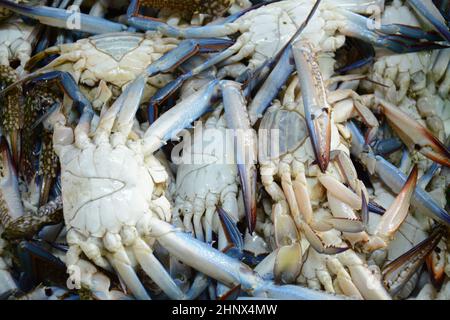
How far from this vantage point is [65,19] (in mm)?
3168

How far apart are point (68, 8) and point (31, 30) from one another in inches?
7.6

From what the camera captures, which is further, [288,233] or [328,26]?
[328,26]

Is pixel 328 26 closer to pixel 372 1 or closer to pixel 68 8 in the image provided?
pixel 372 1

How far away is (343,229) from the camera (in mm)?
2449

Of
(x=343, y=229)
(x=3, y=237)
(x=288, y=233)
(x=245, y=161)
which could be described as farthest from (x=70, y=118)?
(x=343, y=229)

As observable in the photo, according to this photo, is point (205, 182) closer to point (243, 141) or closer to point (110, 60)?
point (243, 141)

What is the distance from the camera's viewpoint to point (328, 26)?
9.70 feet

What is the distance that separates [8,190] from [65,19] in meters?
0.78

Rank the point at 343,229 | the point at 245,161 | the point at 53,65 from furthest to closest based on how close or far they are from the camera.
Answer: the point at 53,65 < the point at 245,161 < the point at 343,229

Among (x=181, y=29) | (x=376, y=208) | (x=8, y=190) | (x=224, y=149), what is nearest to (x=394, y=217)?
(x=376, y=208)

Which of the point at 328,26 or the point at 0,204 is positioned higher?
the point at 328,26

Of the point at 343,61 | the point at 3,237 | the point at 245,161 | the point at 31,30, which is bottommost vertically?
the point at 3,237

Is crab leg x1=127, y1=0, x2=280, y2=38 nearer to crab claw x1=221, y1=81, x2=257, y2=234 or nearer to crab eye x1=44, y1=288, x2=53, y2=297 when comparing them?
crab claw x1=221, y1=81, x2=257, y2=234

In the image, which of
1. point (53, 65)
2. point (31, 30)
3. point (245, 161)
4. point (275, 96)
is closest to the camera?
point (245, 161)
